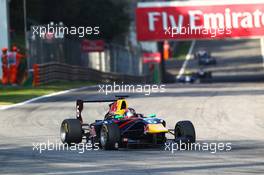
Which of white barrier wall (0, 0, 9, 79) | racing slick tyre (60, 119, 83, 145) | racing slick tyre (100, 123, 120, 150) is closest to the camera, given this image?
racing slick tyre (100, 123, 120, 150)

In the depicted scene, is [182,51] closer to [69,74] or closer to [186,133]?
[69,74]

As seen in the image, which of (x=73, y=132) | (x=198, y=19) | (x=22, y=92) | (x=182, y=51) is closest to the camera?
(x=73, y=132)

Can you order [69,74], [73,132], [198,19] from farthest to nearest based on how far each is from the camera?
[198,19]
[69,74]
[73,132]

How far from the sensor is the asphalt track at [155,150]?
11617 millimetres

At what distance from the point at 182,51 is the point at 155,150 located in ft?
298

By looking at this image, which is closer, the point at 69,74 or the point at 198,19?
the point at 69,74

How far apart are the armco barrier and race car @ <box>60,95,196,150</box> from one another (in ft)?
67.8

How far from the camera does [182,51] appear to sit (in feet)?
343

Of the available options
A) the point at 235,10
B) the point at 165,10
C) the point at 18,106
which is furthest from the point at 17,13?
the point at 18,106

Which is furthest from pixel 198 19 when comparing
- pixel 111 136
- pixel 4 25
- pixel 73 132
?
pixel 111 136

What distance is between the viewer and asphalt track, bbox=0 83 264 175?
11.6 m

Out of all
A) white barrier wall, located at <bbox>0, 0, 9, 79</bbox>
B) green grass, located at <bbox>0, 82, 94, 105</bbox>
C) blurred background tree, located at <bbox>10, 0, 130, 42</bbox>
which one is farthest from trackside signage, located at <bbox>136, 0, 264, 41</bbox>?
green grass, located at <bbox>0, 82, 94, 105</bbox>

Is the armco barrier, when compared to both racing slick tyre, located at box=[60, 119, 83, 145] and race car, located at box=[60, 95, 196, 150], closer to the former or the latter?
racing slick tyre, located at box=[60, 119, 83, 145]

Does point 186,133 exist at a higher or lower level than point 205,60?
lower
